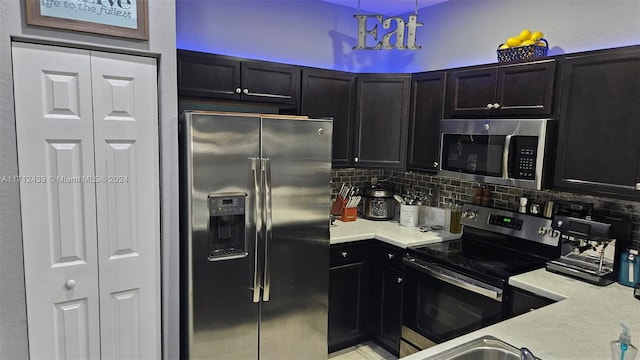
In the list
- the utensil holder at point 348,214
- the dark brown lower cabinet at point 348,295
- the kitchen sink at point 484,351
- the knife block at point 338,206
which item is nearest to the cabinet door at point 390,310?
the dark brown lower cabinet at point 348,295

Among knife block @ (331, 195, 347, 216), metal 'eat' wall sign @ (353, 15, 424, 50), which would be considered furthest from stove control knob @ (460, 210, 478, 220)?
metal 'eat' wall sign @ (353, 15, 424, 50)

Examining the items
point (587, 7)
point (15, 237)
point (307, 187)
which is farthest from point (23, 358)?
point (587, 7)

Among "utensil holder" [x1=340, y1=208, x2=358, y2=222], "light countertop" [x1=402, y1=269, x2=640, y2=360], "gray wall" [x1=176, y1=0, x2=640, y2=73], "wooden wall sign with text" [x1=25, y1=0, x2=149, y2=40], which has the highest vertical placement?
"gray wall" [x1=176, y1=0, x2=640, y2=73]

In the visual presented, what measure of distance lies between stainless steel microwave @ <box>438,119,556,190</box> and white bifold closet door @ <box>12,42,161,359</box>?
1973mm

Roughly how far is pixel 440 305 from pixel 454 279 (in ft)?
0.82

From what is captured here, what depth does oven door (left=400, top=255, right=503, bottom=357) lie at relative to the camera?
2453 millimetres

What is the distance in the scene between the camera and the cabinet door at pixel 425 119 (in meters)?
3.11

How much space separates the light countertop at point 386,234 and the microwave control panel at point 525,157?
0.84 metres

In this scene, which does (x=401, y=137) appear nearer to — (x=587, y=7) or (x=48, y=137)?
(x=587, y=7)

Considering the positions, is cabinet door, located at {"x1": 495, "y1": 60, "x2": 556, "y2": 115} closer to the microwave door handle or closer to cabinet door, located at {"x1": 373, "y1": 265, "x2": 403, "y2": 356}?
the microwave door handle

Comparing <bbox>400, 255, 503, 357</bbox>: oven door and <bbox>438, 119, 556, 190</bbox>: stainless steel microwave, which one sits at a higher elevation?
<bbox>438, 119, 556, 190</bbox>: stainless steel microwave

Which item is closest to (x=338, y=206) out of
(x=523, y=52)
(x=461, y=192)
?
(x=461, y=192)

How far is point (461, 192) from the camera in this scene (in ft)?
11.0

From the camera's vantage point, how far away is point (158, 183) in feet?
7.48
